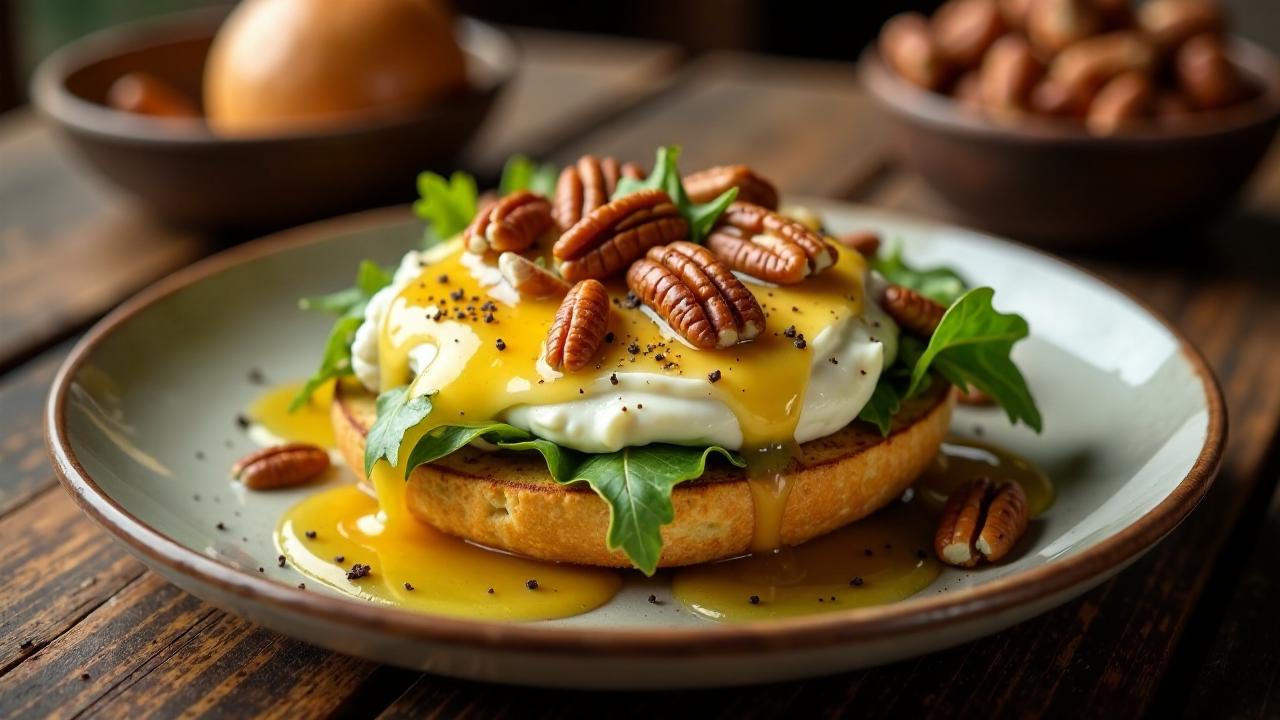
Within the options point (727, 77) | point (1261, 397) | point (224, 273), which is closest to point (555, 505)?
point (224, 273)

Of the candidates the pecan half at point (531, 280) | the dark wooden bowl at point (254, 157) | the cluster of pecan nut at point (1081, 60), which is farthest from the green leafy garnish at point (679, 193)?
the cluster of pecan nut at point (1081, 60)

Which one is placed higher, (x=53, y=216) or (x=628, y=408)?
(x=628, y=408)

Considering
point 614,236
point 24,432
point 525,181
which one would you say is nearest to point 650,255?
point 614,236

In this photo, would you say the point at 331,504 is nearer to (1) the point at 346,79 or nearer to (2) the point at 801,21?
(1) the point at 346,79

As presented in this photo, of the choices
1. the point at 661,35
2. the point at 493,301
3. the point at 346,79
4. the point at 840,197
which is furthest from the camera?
the point at 661,35

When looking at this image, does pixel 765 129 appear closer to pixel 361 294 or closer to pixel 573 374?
pixel 361 294

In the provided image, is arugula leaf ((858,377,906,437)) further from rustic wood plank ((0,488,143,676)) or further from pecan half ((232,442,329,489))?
rustic wood plank ((0,488,143,676))

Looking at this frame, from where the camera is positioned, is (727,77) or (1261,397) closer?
(1261,397)
